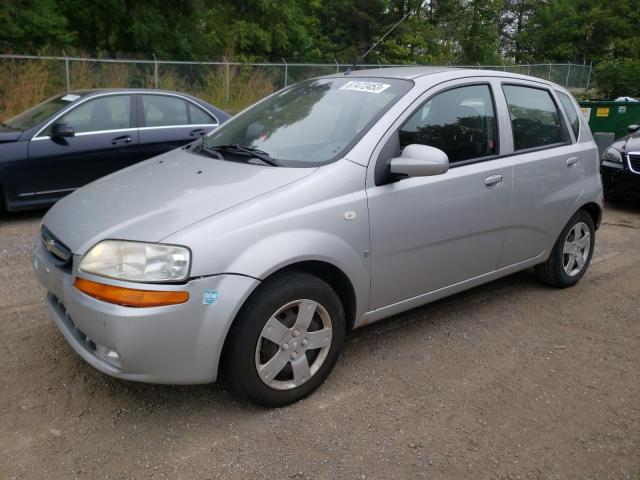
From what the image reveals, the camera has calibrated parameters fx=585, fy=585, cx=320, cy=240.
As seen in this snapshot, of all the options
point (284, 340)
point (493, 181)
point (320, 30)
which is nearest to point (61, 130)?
point (284, 340)

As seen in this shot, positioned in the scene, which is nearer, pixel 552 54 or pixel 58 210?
pixel 58 210

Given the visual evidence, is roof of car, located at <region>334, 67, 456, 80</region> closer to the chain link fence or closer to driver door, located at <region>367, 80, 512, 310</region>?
driver door, located at <region>367, 80, 512, 310</region>

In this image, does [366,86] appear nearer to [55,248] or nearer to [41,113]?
[55,248]

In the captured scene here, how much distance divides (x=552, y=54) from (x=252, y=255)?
145ft

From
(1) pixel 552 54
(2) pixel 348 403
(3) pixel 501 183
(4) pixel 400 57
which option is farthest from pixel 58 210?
(1) pixel 552 54

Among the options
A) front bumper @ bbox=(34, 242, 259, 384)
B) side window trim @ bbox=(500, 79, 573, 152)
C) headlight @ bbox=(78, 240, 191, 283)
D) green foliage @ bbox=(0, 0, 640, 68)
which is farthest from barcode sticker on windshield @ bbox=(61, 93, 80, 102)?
green foliage @ bbox=(0, 0, 640, 68)

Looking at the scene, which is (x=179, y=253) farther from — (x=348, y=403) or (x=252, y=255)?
(x=348, y=403)

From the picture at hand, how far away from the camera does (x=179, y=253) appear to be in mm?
2574

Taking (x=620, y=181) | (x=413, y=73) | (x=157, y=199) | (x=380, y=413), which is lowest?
(x=380, y=413)

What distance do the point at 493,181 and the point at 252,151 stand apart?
1552mm

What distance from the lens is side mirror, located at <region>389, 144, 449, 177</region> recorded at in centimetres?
308

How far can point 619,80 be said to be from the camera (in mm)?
24969

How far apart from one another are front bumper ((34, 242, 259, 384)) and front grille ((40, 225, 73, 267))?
0.35ft

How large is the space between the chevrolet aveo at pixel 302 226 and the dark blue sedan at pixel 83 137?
10.3 ft
